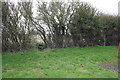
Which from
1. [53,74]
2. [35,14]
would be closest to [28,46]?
[35,14]

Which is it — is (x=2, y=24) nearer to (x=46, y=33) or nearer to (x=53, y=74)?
(x=46, y=33)

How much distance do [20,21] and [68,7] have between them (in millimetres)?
4491

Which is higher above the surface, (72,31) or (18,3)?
(18,3)

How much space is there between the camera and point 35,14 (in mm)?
11570

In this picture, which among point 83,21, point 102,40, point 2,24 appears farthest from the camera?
→ point 102,40

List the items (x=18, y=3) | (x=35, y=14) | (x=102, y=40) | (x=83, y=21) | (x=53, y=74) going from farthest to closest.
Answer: (x=102, y=40), (x=83, y=21), (x=35, y=14), (x=18, y=3), (x=53, y=74)

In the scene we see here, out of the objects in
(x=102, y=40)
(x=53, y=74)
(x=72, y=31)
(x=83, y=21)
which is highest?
(x=83, y=21)

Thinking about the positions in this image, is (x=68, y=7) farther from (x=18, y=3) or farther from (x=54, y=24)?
(x=18, y=3)

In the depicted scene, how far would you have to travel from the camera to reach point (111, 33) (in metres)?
13.8

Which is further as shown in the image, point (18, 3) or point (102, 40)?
point (102, 40)

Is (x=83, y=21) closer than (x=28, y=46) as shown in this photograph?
No

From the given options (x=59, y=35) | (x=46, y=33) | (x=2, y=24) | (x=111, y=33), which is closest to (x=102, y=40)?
(x=111, y=33)

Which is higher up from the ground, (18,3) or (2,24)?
(18,3)

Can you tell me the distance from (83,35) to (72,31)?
1103mm
